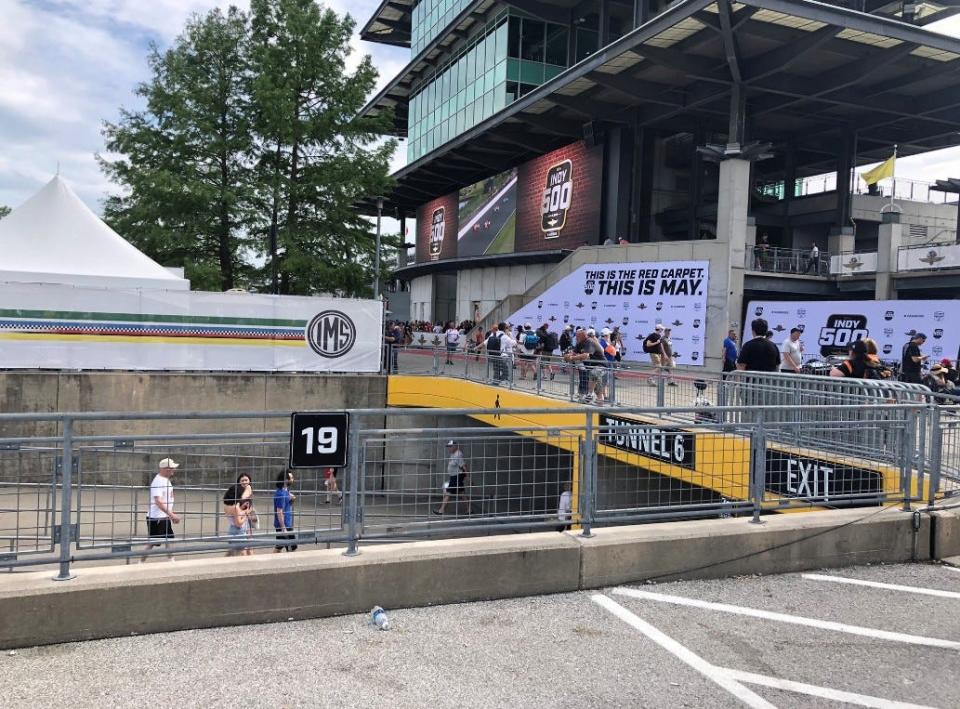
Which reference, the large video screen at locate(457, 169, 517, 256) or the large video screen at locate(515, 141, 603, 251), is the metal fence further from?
the large video screen at locate(457, 169, 517, 256)

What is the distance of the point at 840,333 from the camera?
20.1 metres

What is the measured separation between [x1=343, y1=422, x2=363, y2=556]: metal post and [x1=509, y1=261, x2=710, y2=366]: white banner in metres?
19.4

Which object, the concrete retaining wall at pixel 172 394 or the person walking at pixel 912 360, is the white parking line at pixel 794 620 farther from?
the concrete retaining wall at pixel 172 394

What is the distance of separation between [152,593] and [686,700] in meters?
3.01

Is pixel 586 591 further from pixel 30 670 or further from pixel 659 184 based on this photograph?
pixel 659 184

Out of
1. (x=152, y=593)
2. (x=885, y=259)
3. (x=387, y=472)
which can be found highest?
(x=885, y=259)

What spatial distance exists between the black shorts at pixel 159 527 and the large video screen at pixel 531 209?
2961 cm

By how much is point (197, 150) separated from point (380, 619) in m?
19.9

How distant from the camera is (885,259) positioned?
26328mm

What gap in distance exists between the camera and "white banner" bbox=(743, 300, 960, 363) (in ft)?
57.0

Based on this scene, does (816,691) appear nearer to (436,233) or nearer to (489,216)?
(489,216)

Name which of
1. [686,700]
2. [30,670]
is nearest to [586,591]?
[686,700]

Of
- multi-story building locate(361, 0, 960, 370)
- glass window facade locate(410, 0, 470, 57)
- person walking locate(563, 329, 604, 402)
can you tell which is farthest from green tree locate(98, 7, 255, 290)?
glass window facade locate(410, 0, 470, 57)

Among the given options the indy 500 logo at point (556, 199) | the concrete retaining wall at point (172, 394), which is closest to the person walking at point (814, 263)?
the indy 500 logo at point (556, 199)
